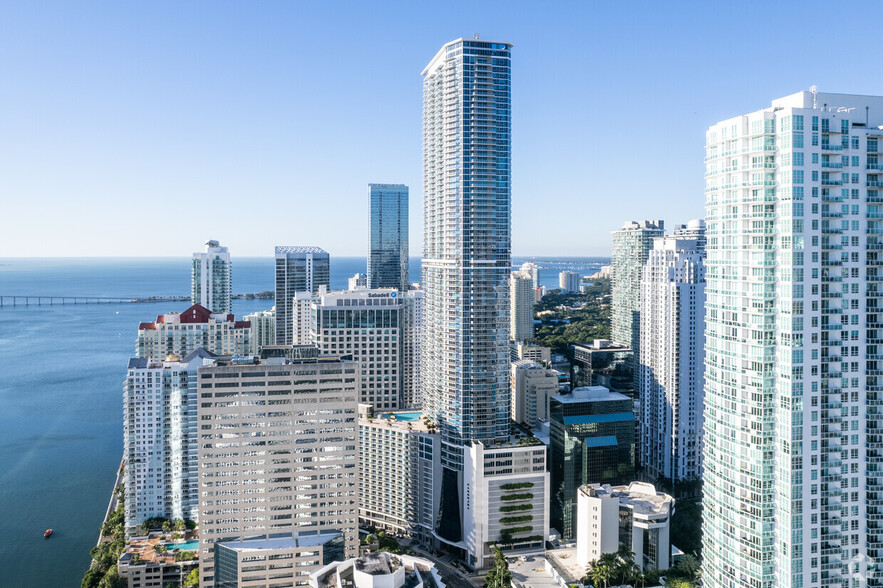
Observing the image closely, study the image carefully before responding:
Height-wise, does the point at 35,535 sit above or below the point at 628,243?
below

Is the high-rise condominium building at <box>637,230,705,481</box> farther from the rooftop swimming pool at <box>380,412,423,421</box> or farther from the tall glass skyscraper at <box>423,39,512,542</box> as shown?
the rooftop swimming pool at <box>380,412,423,421</box>

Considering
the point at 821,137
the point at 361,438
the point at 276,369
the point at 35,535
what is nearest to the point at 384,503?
the point at 361,438

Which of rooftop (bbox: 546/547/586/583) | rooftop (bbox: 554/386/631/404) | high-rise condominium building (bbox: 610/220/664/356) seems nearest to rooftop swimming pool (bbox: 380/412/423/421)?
rooftop (bbox: 554/386/631/404)

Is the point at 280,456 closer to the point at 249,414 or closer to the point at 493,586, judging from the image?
the point at 249,414

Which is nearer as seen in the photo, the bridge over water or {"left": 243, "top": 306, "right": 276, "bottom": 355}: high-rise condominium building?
Answer: {"left": 243, "top": 306, "right": 276, "bottom": 355}: high-rise condominium building

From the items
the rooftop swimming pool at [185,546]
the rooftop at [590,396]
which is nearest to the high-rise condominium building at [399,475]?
the rooftop at [590,396]

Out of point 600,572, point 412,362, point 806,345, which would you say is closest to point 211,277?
point 412,362
